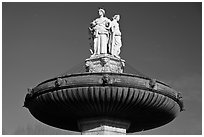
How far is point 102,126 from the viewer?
1888 centimetres

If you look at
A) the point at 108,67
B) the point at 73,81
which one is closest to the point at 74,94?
the point at 73,81

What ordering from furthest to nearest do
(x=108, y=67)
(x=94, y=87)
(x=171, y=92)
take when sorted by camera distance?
(x=108, y=67)
(x=171, y=92)
(x=94, y=87)

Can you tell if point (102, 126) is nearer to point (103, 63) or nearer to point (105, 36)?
point (103, 63)

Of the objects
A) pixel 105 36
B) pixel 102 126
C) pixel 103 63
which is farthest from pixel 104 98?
pixel 105 36

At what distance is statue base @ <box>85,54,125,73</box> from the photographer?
20.3 metres

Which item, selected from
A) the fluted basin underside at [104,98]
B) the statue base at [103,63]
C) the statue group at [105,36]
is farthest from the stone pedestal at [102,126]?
the statue group at [105,36]

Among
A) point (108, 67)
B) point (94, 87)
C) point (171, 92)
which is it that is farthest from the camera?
point (108, 67)

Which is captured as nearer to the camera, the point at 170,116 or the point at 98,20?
the point at 170,116

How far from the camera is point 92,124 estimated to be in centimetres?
1919

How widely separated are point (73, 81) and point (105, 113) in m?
1.83

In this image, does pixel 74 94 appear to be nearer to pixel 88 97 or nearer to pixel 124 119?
pixel 88 97

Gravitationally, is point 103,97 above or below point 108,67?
below

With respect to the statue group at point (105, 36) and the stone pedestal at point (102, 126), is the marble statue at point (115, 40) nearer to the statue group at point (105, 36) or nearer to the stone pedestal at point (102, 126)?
the statue group at point (105, 36)

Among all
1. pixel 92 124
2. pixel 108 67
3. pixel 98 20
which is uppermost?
pixel 98 20
